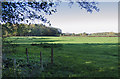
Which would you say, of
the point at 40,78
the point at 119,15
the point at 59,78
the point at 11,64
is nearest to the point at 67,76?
the point at 59,78

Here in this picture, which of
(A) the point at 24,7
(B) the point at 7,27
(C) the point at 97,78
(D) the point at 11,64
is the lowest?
(C) the point at 97,78

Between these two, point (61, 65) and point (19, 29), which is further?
point (61, 65)

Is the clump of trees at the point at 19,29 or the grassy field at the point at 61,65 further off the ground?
the clump of trees at the point at 19,29

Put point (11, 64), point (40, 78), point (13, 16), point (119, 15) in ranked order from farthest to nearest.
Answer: point (119, 15)
point (13, 16)
point (11, 64)
point (40, 78)

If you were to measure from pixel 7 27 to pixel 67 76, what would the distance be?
3880 millimetres

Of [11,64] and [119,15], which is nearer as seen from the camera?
[11,64]

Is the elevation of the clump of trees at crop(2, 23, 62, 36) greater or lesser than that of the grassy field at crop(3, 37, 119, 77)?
greater

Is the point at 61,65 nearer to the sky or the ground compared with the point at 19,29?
nearer to the ground

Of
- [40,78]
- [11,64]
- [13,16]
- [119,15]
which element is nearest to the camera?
[40,78]

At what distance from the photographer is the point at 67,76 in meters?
5.59

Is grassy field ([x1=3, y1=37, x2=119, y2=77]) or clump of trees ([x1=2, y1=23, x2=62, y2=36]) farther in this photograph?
clump of trees ([x1=2, y1=23, x2=62, y2=36])

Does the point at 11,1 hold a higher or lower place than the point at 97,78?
higher

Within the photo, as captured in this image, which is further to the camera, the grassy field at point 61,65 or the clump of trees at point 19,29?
the clump of trees at point 19,29

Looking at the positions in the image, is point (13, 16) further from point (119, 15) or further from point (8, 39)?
point (119, 15)
